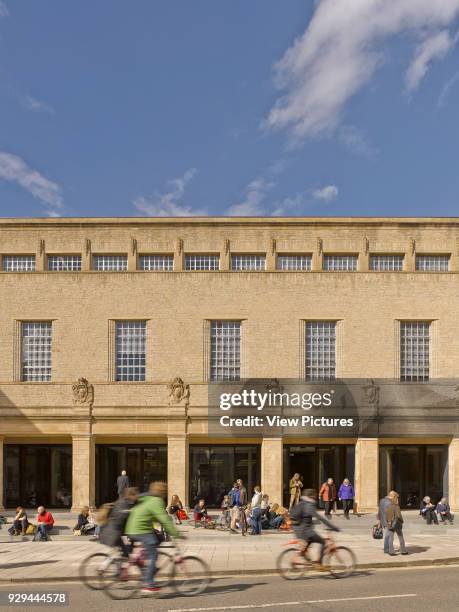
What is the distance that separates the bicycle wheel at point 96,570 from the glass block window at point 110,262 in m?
20.8

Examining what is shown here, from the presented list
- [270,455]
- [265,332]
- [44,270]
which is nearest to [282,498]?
[270,455]

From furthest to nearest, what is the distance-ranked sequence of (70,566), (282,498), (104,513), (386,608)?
(282,498)
(70,566)
(104,513)
(386,608)

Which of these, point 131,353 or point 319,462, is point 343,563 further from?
point 131,353

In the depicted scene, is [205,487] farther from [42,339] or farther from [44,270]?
[44,270]

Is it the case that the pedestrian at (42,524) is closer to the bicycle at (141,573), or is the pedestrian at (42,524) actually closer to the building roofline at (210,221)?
the bicycle at (141,573)

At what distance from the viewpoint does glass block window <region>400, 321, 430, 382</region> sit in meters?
32.1

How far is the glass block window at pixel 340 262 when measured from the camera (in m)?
32.8

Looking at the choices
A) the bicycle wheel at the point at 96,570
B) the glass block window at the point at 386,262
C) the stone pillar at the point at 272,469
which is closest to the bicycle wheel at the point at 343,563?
the bicycle wheel at the point at 96,570

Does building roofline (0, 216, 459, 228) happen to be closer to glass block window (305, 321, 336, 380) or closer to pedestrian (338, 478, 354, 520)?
glass block window (305, 321, 336, 380)

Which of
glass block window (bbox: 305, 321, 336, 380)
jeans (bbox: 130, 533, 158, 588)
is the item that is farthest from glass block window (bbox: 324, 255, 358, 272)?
jeans (bbox: 130, 533, 158, 588)

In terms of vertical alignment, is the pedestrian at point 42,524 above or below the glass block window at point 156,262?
below

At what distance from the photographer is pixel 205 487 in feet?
106

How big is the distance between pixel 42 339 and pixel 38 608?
854 inches

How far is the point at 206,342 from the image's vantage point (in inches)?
1253
